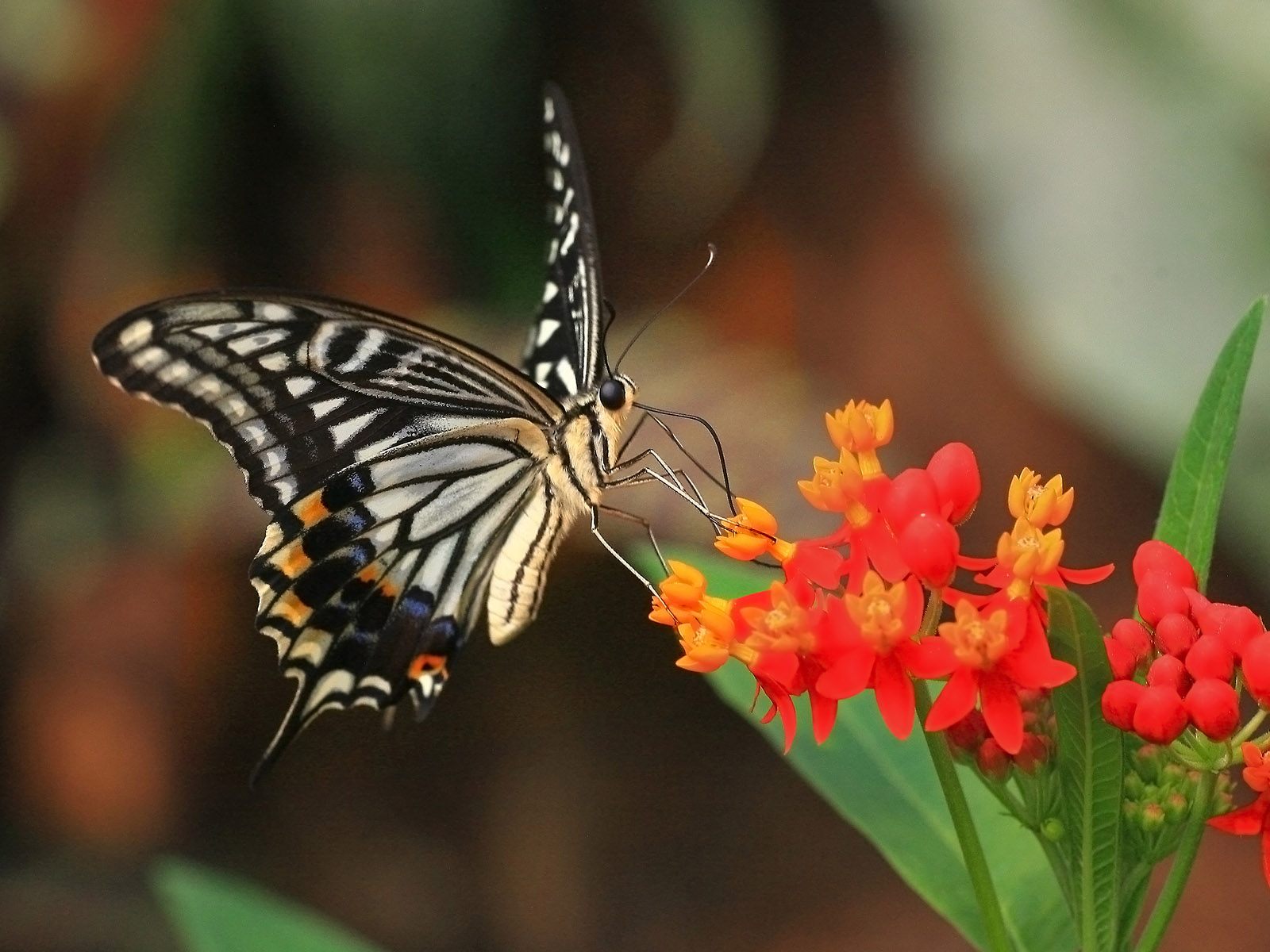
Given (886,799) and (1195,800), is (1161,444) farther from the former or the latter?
(1195,800)

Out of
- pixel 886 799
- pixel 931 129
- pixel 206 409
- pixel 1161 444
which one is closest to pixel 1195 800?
pixel 886 799

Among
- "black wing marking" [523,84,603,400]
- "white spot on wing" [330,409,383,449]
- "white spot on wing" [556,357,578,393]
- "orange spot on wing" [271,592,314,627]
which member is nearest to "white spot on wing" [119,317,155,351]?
"white spot on wing" [330,409,383,449]

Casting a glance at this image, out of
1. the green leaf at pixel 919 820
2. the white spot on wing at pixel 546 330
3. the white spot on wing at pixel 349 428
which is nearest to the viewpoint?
the green leaf at pixel 919 820

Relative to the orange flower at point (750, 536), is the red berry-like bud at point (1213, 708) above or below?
below

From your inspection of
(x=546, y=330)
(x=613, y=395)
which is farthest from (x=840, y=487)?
(x=546, y=330)

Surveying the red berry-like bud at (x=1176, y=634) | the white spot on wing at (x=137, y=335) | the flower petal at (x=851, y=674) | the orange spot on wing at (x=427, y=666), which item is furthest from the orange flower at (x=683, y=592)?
the white spot on wing at (x=137, y=335)

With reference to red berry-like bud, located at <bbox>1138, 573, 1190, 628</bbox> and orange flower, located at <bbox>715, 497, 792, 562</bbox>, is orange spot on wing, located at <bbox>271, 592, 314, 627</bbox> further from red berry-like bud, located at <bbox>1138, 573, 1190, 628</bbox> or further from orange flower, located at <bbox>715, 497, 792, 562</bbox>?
red berry-like bud, located at <bbox>1138, 573, 1190, 628</bbox>

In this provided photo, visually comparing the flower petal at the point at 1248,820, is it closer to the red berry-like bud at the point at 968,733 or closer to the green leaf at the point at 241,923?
the red berry-like bud at the point at 968,733

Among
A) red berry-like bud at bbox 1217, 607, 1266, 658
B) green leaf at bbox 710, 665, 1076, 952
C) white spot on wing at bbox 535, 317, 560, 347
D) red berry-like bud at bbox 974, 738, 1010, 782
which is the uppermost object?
white spot on wing at bbox 535, 317, 560, 347
